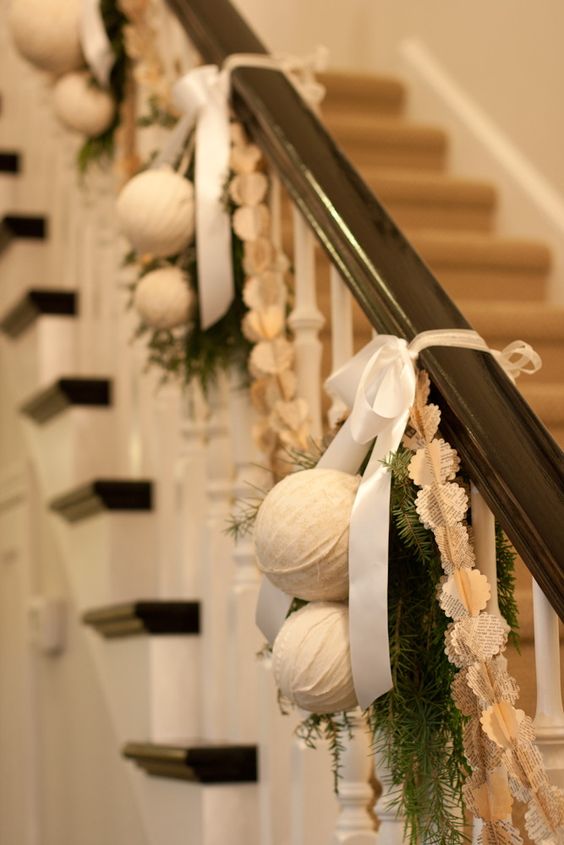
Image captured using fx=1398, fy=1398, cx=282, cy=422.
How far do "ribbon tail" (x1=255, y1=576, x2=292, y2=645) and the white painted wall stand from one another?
2.39m

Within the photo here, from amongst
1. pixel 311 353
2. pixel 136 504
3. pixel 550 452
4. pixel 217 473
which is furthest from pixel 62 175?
pixel 550 452

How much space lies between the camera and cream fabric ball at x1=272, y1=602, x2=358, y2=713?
4.48 feet

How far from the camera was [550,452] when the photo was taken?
1303mm

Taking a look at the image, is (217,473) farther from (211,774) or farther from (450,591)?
(450,591)

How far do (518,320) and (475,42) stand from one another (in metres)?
1.43

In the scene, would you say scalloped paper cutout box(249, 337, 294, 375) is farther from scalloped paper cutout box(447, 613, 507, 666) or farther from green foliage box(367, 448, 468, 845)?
scalloped paper cutout box(447, 613, 507, 666)

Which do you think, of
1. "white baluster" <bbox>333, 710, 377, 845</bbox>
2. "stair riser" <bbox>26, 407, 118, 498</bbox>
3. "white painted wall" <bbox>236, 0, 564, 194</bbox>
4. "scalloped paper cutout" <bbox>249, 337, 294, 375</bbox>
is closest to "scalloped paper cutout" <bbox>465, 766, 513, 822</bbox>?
"white baluster" <bbox>333, 710, 377, 845</bbox>

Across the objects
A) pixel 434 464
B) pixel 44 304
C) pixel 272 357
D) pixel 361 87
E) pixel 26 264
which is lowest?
pixel 434 464

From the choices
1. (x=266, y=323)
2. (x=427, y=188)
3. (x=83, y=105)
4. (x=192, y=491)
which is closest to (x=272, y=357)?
(x=266, y=323)

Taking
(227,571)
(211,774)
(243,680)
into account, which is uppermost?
(227,571)

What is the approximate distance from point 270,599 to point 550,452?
1.22 feet

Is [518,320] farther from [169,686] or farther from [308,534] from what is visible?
[308,534]

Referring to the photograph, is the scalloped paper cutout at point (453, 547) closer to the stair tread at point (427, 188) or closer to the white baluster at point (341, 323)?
the white baluster at point (341, 323)

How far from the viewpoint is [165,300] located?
206cm
